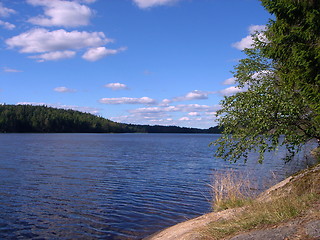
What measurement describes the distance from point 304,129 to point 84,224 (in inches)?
423

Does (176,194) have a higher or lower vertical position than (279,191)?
lower

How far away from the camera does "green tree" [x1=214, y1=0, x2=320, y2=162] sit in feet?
40.8

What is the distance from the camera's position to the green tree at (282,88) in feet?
40.8

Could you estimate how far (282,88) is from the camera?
14336mm

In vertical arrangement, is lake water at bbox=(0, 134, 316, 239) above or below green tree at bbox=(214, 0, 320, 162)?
below

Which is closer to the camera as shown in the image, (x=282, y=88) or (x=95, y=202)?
(x=282, y=88)

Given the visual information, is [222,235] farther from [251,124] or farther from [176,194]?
[176,194]

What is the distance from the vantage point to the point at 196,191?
22156 millimetres

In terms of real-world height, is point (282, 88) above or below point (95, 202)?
above

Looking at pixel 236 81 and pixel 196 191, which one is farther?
→ pixel 196 191

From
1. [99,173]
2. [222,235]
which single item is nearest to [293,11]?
[222,235]

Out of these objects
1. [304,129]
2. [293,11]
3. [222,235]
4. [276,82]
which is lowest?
[222,235]

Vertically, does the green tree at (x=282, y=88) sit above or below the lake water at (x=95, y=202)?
above

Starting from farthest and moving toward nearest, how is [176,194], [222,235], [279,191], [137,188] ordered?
[137,188] → [176,194] → [279,191] → [222,235]
